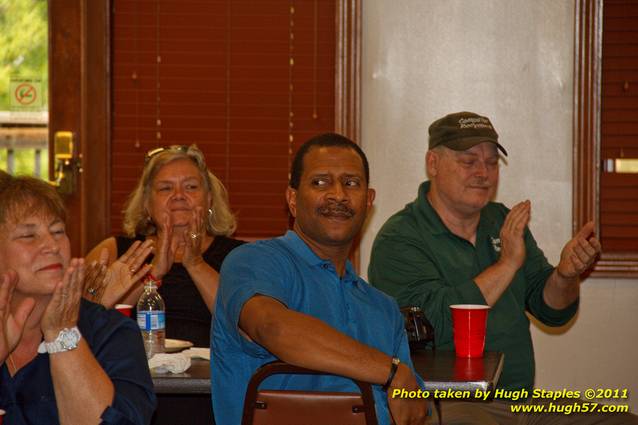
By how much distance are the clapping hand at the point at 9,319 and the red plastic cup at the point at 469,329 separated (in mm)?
1432

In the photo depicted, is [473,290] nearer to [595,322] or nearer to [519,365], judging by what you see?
[519,365]

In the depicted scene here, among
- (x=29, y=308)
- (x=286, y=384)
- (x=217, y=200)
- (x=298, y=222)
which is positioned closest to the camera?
(x=29, y=308)

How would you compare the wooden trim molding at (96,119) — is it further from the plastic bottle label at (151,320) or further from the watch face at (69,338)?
the watch face at (69,338)

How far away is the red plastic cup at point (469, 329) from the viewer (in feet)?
10.1

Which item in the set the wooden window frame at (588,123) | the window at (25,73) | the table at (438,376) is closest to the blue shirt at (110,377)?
the table at (438,376)

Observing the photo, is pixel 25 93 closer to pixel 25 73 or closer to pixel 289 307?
pixel 25 73

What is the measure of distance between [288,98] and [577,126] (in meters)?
1.47

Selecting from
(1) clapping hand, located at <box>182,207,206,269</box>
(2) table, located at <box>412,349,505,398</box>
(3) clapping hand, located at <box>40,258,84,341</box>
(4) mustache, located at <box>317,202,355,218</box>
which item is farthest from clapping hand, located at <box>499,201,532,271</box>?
(3) clapping hand, located at <box>40,258,84,341</box>

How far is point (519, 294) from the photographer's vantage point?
12.4 ft

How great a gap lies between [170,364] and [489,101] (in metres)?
2.60

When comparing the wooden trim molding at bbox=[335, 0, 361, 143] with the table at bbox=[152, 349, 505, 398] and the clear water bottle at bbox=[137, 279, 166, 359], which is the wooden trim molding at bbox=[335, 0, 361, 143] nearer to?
the clear water bottle at bbox=[137, 279, 166, 359]

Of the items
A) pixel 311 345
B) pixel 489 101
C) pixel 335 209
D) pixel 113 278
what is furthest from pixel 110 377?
pixel 489 101

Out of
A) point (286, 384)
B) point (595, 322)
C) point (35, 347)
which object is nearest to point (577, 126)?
point (595, 322)

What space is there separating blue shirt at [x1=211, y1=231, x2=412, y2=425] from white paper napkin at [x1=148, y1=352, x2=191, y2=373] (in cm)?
30
